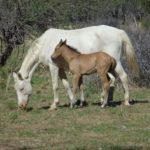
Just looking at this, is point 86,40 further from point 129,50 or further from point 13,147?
point 13,147

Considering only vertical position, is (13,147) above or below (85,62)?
below

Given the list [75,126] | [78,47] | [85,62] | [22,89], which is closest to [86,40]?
[78,47]

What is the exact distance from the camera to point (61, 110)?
12820mm

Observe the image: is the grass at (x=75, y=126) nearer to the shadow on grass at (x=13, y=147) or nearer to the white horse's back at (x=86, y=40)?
the shadow on grass at (x=13, y=147)

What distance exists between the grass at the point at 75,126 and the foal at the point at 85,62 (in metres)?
0.62

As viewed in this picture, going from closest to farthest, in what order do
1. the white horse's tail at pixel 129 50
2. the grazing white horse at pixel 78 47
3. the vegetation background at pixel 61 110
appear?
the vegetation background at pixel 61 110
the grazing white horse at pixel 78 47
the white horse's tail at pixel 129 50

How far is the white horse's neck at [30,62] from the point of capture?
13336mm

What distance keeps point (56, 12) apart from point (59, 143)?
7542 mm

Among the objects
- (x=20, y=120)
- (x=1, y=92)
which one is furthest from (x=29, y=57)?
(x=1, y=92)

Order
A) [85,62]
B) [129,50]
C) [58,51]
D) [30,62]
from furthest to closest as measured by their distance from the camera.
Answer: [129,50] < [30,62] < [58,51] < [85,62]

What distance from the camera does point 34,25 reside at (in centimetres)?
1631

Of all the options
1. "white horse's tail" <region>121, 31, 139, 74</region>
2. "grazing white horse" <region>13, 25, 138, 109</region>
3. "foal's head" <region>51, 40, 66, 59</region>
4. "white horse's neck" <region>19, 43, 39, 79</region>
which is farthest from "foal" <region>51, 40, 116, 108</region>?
"white horse's tail" <region>121, 31, 139, 74</region>

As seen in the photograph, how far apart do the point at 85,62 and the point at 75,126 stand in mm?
2326

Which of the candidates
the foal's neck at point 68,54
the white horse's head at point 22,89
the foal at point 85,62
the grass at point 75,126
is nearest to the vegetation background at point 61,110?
the grass at point 75,126
